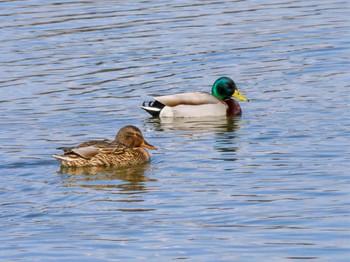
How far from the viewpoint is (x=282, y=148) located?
17.2 metres

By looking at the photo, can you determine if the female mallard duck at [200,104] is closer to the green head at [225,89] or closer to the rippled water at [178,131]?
the green head at [225,89]

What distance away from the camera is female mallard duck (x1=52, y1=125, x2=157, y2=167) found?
16766mm

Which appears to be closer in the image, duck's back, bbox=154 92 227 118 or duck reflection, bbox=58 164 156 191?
duck reflection, bbox=58 164 156 191

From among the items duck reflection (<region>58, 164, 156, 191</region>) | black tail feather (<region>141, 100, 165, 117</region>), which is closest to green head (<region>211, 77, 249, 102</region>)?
black tail feather (<region>141, 100, 165, 117</region>)

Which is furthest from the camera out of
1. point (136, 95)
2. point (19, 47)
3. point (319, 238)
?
point (19, 47)

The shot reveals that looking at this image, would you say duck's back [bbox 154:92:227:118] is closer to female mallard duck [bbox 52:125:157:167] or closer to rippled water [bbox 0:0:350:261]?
rippled water [bbox 0:0:350:261]

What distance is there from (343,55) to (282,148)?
7726 mm

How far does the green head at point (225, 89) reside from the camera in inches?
858

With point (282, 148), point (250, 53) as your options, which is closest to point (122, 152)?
point (282, 148)

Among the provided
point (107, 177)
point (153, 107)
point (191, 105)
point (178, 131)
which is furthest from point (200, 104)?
point (107, 177)

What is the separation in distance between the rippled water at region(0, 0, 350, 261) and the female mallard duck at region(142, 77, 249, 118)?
227 millimetres

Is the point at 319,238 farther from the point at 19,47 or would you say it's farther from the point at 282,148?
the point at 19,47

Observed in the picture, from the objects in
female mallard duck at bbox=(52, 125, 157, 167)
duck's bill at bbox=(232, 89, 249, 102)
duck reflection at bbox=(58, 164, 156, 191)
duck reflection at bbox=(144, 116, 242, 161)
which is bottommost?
duck reflection at bbox=(58, 164, 156, 191)

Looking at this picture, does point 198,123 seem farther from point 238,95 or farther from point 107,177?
point 107,177
